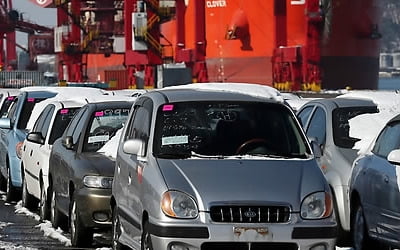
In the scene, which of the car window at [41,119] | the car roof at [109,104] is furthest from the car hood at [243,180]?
the car window at [41,119]

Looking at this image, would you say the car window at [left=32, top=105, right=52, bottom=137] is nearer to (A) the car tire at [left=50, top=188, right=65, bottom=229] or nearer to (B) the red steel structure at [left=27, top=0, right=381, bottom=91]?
(A) the car tire at [left=50, top=188, right=65, bottom=229]

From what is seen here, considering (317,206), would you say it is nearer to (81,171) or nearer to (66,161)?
(81,171)

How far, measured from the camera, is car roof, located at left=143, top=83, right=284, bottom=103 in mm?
9438

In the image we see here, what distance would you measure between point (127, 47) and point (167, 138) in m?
60.1

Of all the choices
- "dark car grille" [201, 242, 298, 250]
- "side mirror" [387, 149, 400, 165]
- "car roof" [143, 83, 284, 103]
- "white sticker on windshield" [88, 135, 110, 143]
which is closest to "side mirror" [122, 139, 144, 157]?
"car roof" [143, 83, 284, 103]

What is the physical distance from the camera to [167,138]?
905 centimetres

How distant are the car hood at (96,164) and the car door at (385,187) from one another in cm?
277

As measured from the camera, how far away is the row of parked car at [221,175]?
8133 millimetres

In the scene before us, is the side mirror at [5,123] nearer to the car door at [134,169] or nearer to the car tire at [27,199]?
the car tire at [27,199]

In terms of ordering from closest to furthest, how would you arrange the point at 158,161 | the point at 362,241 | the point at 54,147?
the point at 158,161
the point at 362,241
the point at 54,147

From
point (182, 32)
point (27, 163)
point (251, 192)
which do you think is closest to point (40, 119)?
point (27, 163)

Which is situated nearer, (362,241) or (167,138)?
(167,138)

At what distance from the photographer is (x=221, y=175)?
8.37 metres

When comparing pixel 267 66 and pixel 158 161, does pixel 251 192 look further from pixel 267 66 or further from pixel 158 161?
pixel 267 66
